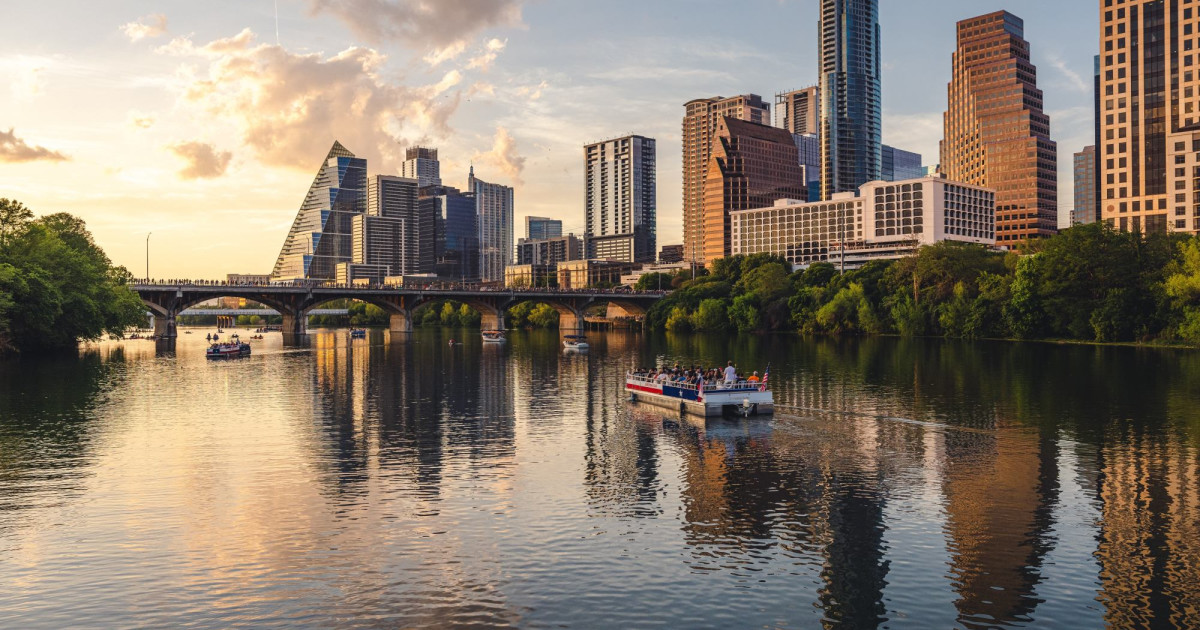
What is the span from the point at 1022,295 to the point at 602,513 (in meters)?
118

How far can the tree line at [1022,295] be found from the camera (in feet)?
380

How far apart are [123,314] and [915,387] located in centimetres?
11725

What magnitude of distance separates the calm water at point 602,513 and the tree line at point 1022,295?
59.3 meters

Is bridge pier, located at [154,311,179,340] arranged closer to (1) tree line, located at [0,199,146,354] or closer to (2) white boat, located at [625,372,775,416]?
(1) tree line, located at [0,199,146,354]

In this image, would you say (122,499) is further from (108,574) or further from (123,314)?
(123,314)

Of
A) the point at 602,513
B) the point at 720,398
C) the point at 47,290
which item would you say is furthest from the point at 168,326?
the point at 602,513

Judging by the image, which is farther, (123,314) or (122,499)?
(123,314)

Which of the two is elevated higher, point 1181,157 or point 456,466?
point 1181,157

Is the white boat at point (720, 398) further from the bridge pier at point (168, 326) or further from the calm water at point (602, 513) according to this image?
the bridge pier at point (168, 326)

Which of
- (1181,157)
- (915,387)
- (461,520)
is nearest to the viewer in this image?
(461,520)

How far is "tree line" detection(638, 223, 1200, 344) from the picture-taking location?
11575 centimetres

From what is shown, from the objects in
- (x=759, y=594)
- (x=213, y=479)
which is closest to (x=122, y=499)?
(x=213, y=479)

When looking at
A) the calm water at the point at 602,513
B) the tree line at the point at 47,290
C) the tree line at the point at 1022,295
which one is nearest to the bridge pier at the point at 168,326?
the tree line at the point at 47,290

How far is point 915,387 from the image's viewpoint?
231ft
